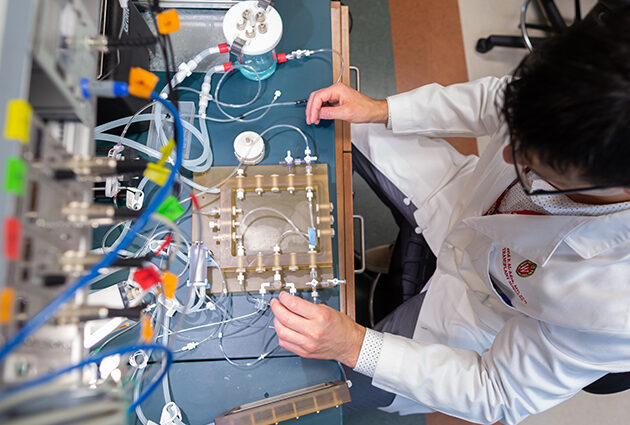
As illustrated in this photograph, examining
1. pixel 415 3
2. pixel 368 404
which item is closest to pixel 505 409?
pixel 368 404

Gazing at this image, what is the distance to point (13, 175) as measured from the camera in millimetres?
451

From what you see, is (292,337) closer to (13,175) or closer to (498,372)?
(498,372)

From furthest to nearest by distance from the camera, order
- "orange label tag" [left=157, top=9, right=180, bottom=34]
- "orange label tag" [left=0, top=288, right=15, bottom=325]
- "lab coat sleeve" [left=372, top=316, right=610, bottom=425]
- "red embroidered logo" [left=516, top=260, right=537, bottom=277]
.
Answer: "red embroidered logo" [left=516, top=260, right=537, bottom=277] → "lab coat sleeve" [left=372, top=316, right=610, bottom=425] → "orange label tag" [left=157, top=9, right=180, bottom=34] → "orange label tag" [left=0, top=288, right=15, bottom=325]

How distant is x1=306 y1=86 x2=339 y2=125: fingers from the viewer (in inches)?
43.5

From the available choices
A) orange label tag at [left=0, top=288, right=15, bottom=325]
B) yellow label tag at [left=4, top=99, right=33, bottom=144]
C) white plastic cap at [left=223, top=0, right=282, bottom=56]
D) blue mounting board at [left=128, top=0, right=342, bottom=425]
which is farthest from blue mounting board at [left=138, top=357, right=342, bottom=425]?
white plastic cap at [left=223, top=0, right=282, bottom=56]

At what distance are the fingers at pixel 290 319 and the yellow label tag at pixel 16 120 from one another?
634mm

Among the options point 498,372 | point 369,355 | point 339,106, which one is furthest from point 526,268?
point 339,106

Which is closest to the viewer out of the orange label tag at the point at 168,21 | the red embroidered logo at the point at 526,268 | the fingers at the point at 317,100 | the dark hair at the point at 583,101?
the dark hair at the point at 583,101

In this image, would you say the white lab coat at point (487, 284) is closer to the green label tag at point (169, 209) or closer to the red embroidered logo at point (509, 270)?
the red embroidered logo at point (509, 270)

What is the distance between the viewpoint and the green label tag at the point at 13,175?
0.45m

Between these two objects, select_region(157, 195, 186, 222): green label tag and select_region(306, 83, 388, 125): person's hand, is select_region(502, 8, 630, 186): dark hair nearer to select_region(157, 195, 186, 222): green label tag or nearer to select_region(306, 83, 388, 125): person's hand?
select_region(306, 83, 388, 125): person's hand

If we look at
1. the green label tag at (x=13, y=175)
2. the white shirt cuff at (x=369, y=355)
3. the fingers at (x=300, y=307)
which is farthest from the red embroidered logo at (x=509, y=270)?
the green label tag at (x=13, y=175)

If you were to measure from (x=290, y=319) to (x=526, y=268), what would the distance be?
0.63 meters

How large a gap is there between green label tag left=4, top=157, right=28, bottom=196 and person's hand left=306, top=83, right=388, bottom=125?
778 millimetres
